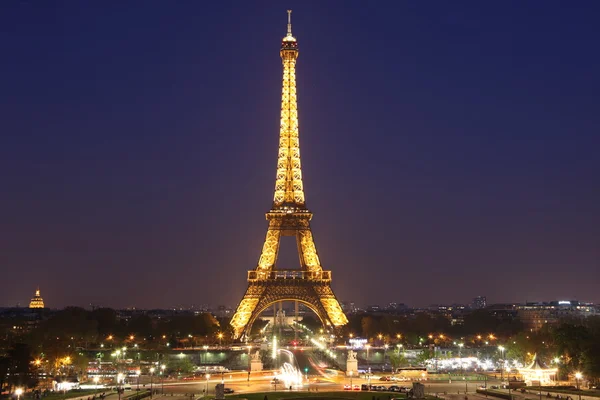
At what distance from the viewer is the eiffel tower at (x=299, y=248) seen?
9569 centimetres

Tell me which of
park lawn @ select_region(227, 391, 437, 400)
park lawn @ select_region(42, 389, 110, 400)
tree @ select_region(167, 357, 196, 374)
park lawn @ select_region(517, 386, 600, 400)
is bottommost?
park lawn @ select_region(517, 386, 600, 400)

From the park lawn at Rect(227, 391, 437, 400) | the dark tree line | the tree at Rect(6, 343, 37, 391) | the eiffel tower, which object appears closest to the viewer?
the park lawn at Rect(227, 391, 437, 400)

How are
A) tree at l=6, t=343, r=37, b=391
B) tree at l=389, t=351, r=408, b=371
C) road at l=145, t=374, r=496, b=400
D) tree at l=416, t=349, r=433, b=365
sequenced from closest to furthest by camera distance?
tree at l=6, t=343, r=37, b=391
road at l=145, t=374, r=496, b=400
tree at l=389, t=351, r=408, b=371
tree at l=416, t=349, r=433, b=365

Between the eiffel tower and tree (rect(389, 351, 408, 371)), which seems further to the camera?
the eiffel tower

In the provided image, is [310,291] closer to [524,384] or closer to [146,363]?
[146,363]

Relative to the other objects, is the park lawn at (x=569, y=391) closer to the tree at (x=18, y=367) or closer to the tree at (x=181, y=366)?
the tree at (x=181, y=366)

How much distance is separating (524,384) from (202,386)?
25.8 metres

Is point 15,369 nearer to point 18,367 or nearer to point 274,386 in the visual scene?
point 18,367

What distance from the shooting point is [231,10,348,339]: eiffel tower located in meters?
95.7

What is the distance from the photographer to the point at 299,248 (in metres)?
98.4

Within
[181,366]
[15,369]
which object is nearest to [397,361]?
[181,366]

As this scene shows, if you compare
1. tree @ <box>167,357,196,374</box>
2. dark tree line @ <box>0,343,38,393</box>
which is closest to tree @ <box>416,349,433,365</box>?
tree @ <box>167,357,196,374</box>

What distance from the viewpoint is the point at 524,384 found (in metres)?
58.8

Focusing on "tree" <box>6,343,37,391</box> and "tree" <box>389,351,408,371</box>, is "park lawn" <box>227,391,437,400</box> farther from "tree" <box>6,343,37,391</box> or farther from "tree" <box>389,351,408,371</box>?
"tree" <box>389,351,408,371</box>
